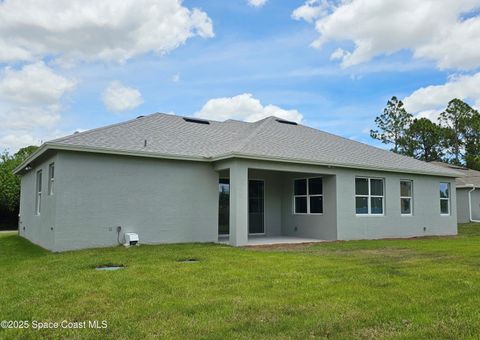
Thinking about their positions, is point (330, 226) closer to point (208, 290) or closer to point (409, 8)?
point (409, 8)

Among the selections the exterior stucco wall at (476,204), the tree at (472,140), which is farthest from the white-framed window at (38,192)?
the tree at (472,140)

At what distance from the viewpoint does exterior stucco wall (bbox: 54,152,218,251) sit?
1173 cm

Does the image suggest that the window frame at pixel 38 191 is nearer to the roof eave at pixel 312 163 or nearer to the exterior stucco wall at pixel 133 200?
the exterior stucco wall at pixel 133 200

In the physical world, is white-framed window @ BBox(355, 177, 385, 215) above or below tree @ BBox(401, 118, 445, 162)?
below

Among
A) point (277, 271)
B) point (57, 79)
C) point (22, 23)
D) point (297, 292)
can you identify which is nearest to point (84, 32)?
point (22, 23)

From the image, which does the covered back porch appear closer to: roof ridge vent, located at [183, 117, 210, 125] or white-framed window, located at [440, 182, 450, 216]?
roof ridge vent, located at [183, 117, 210, 125]

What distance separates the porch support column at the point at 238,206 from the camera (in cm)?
1292

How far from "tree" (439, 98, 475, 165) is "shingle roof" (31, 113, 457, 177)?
1091 inches

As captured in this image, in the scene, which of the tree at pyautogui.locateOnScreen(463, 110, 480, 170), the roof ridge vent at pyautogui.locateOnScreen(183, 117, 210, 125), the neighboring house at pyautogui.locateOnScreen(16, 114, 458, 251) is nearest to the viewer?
the neighboring house at pyautogui.locateOnScreen(16, 114, 458, 251)

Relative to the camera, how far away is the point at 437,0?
14.7 meters

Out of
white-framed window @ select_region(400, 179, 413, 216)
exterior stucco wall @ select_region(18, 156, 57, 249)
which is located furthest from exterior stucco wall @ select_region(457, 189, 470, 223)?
exterior stucco wall @ select_region(18, 156, 57, 249)

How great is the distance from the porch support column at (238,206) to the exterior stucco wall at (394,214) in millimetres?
4234

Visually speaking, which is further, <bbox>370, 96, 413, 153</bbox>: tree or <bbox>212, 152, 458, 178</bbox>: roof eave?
<bbox>370, 96, 413, 153</bbox>: tree

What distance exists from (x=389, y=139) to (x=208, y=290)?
41.8 meters
